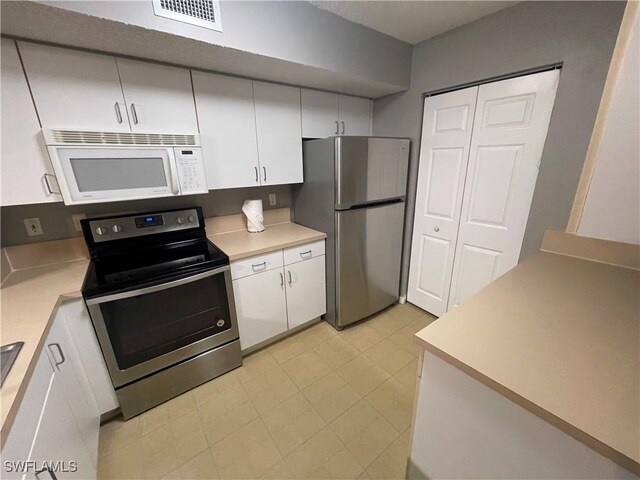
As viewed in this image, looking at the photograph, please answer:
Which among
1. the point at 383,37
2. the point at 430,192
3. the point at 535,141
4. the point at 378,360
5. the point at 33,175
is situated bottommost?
the point at 378,360

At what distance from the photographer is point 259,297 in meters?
1.88

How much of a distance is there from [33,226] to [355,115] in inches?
95.6

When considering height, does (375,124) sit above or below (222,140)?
above

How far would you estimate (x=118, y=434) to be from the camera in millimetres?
1450

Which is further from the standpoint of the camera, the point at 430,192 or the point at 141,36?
the point at 430,192

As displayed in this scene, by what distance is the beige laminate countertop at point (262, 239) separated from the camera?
1.76 m

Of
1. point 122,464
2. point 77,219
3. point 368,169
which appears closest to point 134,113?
point 77,219

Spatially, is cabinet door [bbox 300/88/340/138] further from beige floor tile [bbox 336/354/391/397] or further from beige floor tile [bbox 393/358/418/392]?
beige floor tile [bbox 393/358/418/392]

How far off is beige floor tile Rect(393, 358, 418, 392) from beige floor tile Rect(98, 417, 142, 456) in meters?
1.60

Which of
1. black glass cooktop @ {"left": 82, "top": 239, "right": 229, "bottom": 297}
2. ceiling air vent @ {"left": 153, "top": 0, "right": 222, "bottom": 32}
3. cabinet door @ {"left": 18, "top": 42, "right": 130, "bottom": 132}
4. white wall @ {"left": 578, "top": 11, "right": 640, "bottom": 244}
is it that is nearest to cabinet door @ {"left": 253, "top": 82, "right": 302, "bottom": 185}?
ceiling air vent @ {"left": 153, "top": 0, "right": 222, "bottom": 32}

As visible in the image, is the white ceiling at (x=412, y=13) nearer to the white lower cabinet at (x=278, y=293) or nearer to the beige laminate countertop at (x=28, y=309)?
the white lower cabinet at (x=278, y=293)

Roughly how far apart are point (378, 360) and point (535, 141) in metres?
1.81

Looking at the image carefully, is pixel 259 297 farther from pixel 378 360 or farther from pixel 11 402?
pixel 11 402

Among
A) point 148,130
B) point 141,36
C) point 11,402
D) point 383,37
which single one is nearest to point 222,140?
point 148,130
